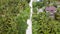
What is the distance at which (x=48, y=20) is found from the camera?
2447 millimetres

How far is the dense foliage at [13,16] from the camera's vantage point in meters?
2.07

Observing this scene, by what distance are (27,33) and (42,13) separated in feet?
1.52

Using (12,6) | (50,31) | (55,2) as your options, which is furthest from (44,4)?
(50,31)

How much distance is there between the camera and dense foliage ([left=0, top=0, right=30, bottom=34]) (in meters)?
2.07

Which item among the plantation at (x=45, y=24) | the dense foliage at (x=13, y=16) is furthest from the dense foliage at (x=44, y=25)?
the dense foliage at (x=13, y=16)

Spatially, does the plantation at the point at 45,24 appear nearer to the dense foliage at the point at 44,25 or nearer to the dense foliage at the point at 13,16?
the dense foliage at the point at 44,25

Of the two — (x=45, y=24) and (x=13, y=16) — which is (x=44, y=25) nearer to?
(x=45, y=24)

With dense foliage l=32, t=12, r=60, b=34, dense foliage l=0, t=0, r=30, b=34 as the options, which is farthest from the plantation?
dense foliage l=0, t=0, r=30, b=34

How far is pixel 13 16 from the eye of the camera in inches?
90.0

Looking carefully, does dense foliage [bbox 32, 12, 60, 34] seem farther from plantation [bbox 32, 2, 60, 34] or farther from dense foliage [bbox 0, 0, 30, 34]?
dense foliage [bbox 0, 0, 30, 34]

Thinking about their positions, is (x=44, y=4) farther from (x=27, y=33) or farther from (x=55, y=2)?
(x=27, y=33)

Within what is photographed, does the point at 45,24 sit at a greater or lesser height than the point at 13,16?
lesser

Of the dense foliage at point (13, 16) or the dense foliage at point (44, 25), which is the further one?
the dense foliage at point (44, 25)

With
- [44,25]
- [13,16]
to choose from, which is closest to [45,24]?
[44,25]
